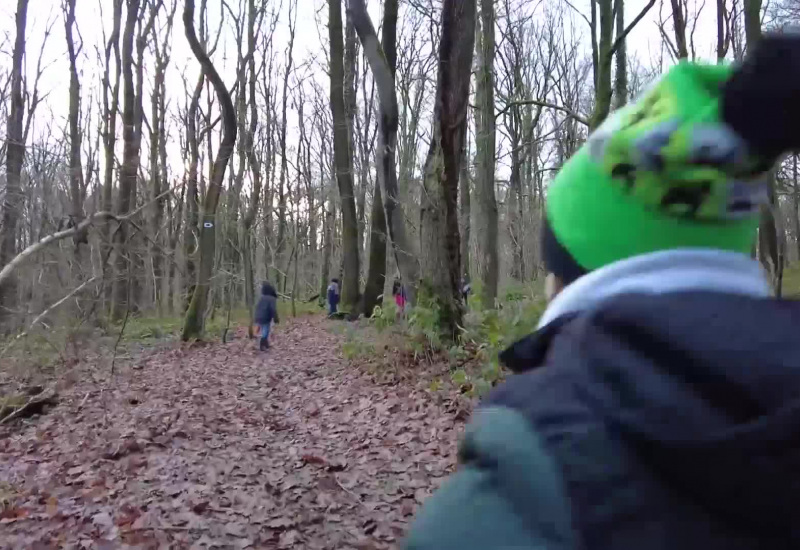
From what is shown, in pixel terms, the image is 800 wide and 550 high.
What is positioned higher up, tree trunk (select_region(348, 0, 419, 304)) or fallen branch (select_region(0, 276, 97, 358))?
tree trunk (select_region(348, 0, 419, 304))

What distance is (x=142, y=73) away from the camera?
21.2m

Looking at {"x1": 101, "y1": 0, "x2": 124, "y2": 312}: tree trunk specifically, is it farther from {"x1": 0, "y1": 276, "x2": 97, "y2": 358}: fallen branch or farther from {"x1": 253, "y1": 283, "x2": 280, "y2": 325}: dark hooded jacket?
{"x1": 0, "y1": 276, "x2": 97, "y2": 358}: fallen branch

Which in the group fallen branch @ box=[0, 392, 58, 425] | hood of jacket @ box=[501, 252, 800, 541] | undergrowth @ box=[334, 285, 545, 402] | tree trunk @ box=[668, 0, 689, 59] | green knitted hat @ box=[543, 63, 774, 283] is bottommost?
fallen branch @ box=[0, 392, 58, 425]

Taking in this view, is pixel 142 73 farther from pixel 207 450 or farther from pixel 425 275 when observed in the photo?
pixel 207 450

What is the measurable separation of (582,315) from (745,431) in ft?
0.86

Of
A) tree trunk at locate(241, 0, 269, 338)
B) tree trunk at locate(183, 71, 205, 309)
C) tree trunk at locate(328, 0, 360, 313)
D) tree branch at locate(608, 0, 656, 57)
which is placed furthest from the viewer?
tree trunk at locate(241, 0, 269, 338)

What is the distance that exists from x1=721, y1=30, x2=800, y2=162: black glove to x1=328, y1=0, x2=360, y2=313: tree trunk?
1884cm

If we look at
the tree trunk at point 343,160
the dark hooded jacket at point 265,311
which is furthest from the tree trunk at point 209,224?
the tree trunk at point 343,160

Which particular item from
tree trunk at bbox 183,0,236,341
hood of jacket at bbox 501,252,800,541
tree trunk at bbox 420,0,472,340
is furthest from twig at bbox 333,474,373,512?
tree trunk at bbox 183,0,236,341

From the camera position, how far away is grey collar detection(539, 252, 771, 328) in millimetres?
904

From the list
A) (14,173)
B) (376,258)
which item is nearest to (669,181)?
(14,173)

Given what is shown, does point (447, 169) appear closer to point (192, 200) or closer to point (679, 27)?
point (679, 27)

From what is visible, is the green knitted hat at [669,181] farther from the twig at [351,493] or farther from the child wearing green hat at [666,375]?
the twig at [351,493]

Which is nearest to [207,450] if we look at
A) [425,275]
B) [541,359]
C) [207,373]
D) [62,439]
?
[62,439]
